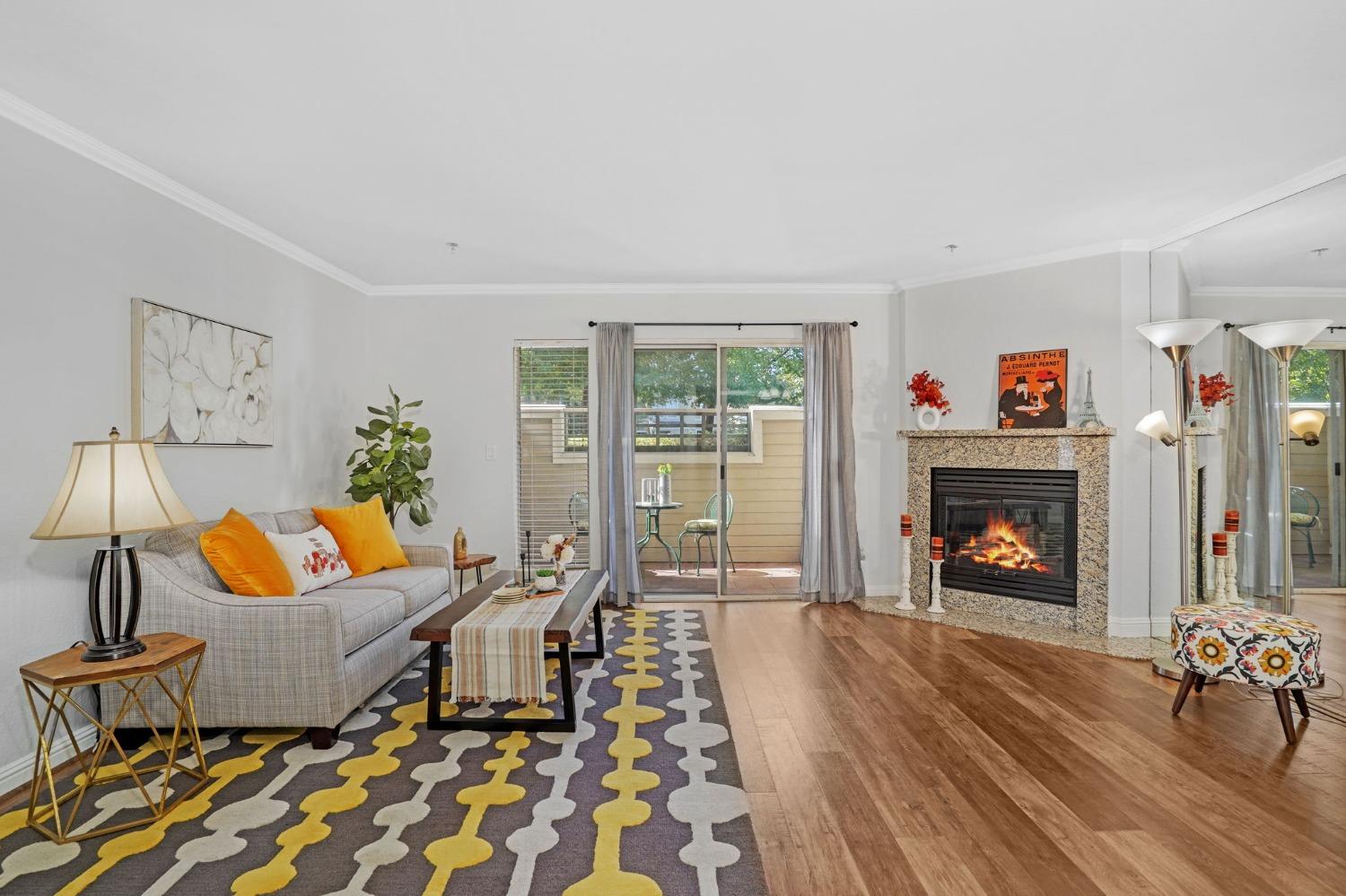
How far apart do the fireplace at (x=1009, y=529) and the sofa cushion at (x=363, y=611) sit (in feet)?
12.6

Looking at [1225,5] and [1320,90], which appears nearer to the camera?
[1225,5]

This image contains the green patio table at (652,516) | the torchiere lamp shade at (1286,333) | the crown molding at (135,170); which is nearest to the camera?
the crown molding at (135,170)

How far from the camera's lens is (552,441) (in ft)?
18.8

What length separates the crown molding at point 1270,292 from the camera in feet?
11.4

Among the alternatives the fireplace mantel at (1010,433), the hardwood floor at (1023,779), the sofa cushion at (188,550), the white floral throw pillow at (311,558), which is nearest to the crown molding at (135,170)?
the sofa cushion at (188,550)

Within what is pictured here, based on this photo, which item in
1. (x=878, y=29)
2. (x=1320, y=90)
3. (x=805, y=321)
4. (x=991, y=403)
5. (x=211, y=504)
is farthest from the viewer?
(x=805, y=321)

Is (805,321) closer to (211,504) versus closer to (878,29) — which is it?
(878,29)

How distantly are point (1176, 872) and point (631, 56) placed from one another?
3022 mm

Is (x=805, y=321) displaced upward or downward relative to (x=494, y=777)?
upward

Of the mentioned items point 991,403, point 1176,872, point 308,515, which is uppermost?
point 991,403

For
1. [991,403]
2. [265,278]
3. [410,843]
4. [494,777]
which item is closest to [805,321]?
[991,403]

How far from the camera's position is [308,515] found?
4.24m

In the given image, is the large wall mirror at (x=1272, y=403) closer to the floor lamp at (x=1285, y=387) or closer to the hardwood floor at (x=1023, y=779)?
the floor lamp at (x=1285, y=387)

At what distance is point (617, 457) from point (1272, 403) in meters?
4.02
